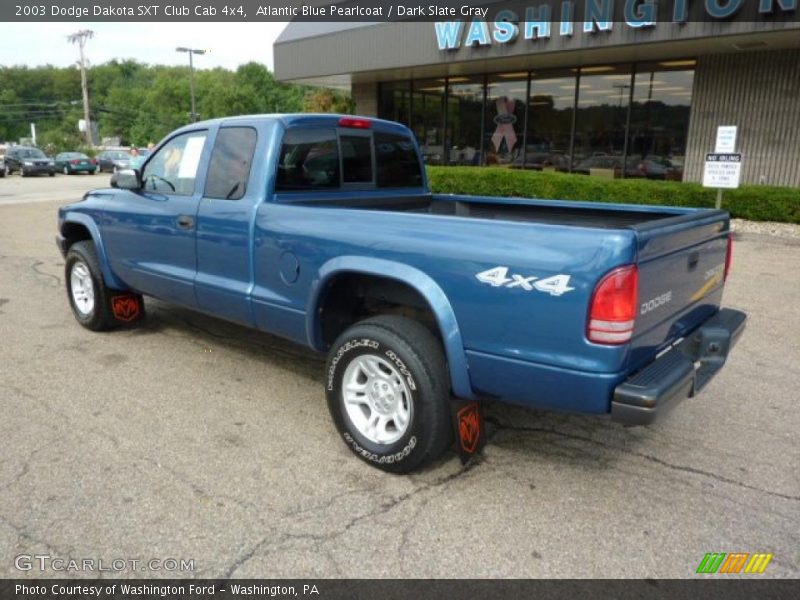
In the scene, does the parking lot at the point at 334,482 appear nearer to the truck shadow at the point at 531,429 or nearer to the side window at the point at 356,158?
the truck shadow at the point at 531,429

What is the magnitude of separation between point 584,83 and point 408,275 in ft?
46.6

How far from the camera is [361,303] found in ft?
12.6

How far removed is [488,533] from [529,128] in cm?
1535

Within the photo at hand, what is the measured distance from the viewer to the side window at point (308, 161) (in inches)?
157

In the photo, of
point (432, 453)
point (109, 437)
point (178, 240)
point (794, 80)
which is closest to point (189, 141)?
point (178, 240)

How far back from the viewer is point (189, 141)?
181 inches

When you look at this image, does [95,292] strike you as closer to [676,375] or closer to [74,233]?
[74,233]

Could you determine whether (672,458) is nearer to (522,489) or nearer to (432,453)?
(522,489)

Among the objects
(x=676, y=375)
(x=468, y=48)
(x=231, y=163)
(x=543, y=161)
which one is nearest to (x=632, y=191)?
(x=543, y=161)

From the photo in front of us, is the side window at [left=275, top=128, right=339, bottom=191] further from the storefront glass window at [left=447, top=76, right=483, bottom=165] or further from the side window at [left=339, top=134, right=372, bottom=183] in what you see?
the storefront glass window at [left=447, top=76, right=483, bottom=165]

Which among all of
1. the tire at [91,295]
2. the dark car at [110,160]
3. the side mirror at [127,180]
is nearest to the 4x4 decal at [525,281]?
the side mirror at [127,180]

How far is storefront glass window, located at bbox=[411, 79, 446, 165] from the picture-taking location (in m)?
18.7

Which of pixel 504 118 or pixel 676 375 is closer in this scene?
pixel 676 375

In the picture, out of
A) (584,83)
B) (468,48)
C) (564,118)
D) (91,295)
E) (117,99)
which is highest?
(117,99)
